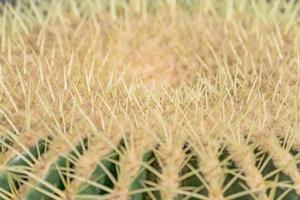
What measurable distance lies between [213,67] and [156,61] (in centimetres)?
14

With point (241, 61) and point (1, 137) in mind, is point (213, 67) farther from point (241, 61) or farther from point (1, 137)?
point (1, 137)

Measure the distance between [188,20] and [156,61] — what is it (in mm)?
221

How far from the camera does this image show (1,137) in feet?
4.43

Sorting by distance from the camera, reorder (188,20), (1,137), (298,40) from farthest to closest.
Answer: (188,20) → (298,40) → (1,137)

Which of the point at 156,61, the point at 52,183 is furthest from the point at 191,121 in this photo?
the point at 156,61

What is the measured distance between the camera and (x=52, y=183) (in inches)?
50.3

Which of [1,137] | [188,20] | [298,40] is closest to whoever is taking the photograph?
[1,137]

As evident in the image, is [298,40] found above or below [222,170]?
above

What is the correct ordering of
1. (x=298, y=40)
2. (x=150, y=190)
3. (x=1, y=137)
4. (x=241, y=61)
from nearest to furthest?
1. (x=150, y=190)
2. (x=1, y=137)
3. (x=241, y=61)
4. (x=298, y=40)

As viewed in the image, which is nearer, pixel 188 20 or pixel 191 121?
pixel 191 121

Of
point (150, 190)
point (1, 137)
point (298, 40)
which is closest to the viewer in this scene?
Answer: point (150, 190)

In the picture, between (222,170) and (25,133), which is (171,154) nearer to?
(222,170)

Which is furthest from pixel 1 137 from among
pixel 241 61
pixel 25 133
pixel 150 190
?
pixel 241 61

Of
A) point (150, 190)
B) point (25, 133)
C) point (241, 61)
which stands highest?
point (241, 61)
